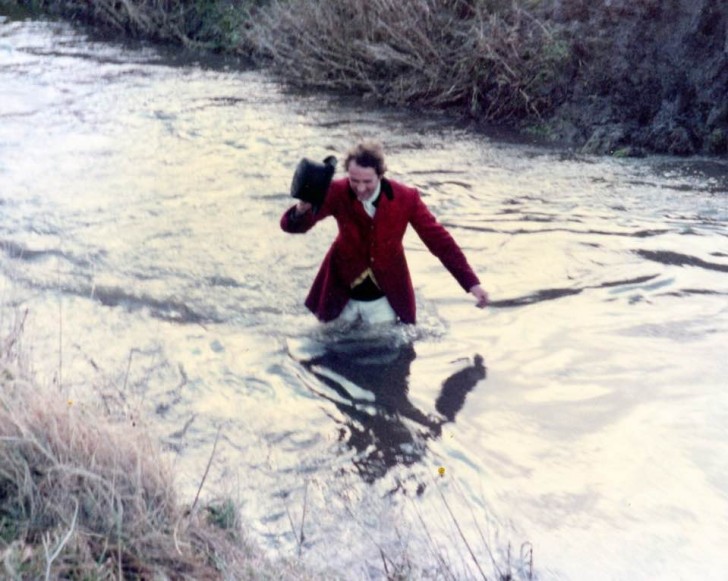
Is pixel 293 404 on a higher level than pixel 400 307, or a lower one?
lower

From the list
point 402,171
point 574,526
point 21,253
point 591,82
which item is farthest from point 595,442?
point 591,82

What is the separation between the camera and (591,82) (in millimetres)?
12297

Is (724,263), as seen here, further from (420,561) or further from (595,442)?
(420,561)

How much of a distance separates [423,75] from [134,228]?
6.00 metres

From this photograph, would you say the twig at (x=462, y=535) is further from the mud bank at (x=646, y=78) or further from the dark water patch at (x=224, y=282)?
the mud bank at (x=646, y=78)

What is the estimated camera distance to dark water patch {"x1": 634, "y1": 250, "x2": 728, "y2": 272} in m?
7.65

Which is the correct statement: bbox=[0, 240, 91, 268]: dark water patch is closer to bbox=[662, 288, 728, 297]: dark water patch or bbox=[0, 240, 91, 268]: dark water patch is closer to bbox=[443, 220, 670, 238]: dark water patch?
bbox=[443, 220, 670, 238]: dark water patch

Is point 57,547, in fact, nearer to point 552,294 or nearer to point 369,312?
point 369,312

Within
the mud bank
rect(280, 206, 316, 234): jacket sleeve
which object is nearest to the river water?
the mud bank

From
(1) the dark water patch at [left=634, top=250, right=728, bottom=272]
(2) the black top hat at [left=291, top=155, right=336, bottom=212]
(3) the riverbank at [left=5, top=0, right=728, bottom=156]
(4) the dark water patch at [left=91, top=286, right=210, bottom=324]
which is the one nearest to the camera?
(2) the black top hat at [left=291, top=155, right=336, bottom=212]

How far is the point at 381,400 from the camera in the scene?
5527mm

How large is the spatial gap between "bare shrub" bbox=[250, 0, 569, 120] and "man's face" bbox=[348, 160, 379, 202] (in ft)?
24.8

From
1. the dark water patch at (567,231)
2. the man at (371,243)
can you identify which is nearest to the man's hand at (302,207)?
the man at (371,243)

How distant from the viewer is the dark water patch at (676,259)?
7.65m
